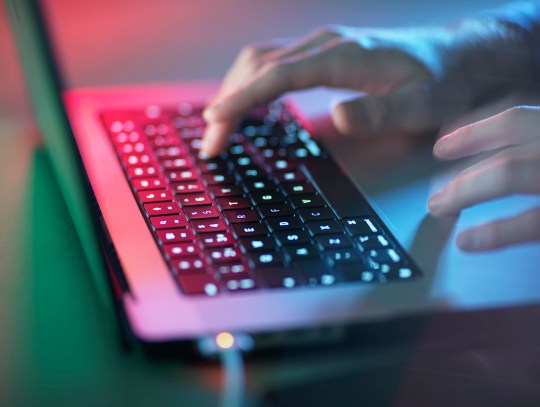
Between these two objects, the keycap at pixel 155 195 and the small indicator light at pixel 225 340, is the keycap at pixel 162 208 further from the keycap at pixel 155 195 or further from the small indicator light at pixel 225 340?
the small indicator light at pixel 225 340

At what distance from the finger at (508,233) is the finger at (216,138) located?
275 mm

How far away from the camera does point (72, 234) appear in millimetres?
518

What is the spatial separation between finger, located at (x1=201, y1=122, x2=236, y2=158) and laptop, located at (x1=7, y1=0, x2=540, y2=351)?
13 mm

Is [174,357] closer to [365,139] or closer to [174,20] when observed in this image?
[365,139]

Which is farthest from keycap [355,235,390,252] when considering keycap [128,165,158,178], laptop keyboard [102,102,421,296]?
keycap [128,165,158,178]

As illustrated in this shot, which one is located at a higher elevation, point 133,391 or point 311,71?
point 311,71

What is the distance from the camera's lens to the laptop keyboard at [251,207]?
0.51 m

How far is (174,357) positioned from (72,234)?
0.15m

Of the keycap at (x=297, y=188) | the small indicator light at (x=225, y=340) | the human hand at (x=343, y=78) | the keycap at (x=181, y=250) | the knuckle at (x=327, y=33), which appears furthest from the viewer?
the knuckle at (x=327, y=33)

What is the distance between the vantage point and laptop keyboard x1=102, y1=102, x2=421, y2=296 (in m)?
0.51

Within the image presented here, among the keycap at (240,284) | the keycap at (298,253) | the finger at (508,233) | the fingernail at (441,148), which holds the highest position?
the fingernail at (441,148)

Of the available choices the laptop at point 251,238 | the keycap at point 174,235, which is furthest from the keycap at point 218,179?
the keycap at point 174,235

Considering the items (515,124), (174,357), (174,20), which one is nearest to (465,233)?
(515,124)

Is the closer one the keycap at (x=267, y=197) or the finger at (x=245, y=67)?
the keycap at (x=267, y=197)
